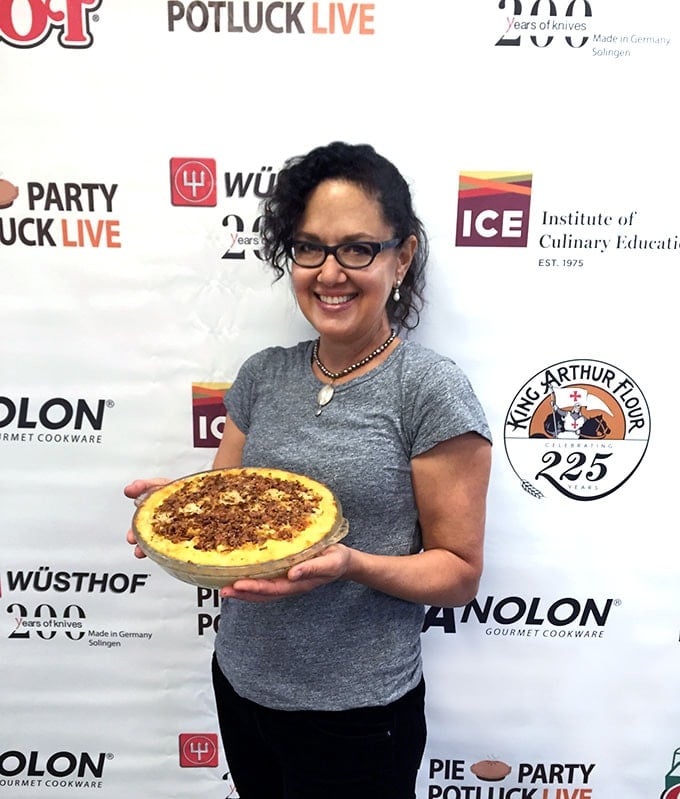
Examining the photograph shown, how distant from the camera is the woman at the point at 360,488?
1.14 m

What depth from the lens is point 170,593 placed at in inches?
68.4

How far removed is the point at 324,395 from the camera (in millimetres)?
1228

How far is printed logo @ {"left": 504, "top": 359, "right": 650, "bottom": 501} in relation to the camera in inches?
Answer: 61.9

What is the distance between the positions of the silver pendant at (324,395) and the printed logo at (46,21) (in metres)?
0.99

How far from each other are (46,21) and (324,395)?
Answer: 1093mm

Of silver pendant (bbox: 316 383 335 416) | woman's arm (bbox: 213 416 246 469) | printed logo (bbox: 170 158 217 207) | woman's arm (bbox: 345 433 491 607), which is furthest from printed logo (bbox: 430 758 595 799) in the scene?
printed logo (bbox: 170 158 217 207)

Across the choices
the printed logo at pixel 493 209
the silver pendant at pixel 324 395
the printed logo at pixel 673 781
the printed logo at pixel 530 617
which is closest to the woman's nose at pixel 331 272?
the silver pendant at pixel 324 395

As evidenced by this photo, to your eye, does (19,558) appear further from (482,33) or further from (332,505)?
(482,33)

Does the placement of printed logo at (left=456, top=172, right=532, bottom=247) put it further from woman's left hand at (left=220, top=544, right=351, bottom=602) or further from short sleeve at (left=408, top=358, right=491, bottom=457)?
woman's left hand at (left=220, top=544, right=351, bottom=602)

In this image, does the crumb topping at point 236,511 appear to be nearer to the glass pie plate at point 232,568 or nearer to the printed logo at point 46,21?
the glass pie plate at point 232,568

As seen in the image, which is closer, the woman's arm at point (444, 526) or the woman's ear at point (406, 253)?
the woman's arm at point (444, 526)

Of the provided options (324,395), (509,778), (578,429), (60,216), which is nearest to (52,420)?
(60,216)

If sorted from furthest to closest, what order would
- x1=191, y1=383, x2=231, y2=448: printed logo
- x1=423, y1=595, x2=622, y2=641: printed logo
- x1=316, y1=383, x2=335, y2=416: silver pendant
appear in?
x1=423, y1=595, x2=622, y2=641: printed logo → x1=191, y1=383, x2=231, y2=448: printed logo → x1=316, y1=383, x2=335, y2=416: silver pendant

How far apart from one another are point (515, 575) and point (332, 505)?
84 cm
